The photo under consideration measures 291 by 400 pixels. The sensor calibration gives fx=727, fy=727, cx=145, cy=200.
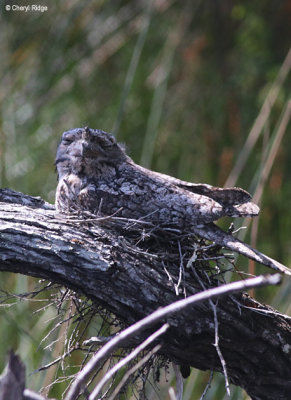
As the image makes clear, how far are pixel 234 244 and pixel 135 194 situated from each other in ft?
1.89

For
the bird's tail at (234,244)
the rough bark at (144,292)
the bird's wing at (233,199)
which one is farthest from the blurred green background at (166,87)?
the rough bark at (144,292)

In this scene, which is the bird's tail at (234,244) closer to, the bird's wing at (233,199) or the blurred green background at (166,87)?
the bird's wing at (233,199)

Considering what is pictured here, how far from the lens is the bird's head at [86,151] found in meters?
3.67

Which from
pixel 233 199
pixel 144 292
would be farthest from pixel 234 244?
pixel 144 292

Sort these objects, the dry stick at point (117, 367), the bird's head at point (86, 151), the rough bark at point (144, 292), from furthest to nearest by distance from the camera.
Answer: the bird's head at point (86, 151)
the rough bark at point (144, 292)
the dry stick at point (117, 367)

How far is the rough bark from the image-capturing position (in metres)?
2.69

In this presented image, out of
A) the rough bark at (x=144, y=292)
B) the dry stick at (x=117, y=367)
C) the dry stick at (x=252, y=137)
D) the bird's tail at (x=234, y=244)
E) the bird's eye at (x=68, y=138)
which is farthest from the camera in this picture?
the dry stick at (x=252, y=137)

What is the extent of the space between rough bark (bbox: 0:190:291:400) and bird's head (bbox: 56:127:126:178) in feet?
2.55

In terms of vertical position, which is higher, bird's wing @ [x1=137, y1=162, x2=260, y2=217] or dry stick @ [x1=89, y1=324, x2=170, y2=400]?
bird's wing @ [x1=137, y1=162, x2=260, y2=217]

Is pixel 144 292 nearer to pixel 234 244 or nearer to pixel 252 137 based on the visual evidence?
pixel 234 244

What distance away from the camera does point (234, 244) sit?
303cm

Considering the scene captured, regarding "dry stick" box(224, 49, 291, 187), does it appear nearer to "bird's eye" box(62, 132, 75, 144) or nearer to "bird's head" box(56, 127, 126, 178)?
"bird's head" box(56, 127, 126, 178)

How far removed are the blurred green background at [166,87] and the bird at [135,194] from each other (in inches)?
50.4

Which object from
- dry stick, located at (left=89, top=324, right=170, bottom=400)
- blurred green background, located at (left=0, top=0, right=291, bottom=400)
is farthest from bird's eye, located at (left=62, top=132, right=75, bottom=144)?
dry stick, located at (left=89, top=324, right=170, bottom=400)
